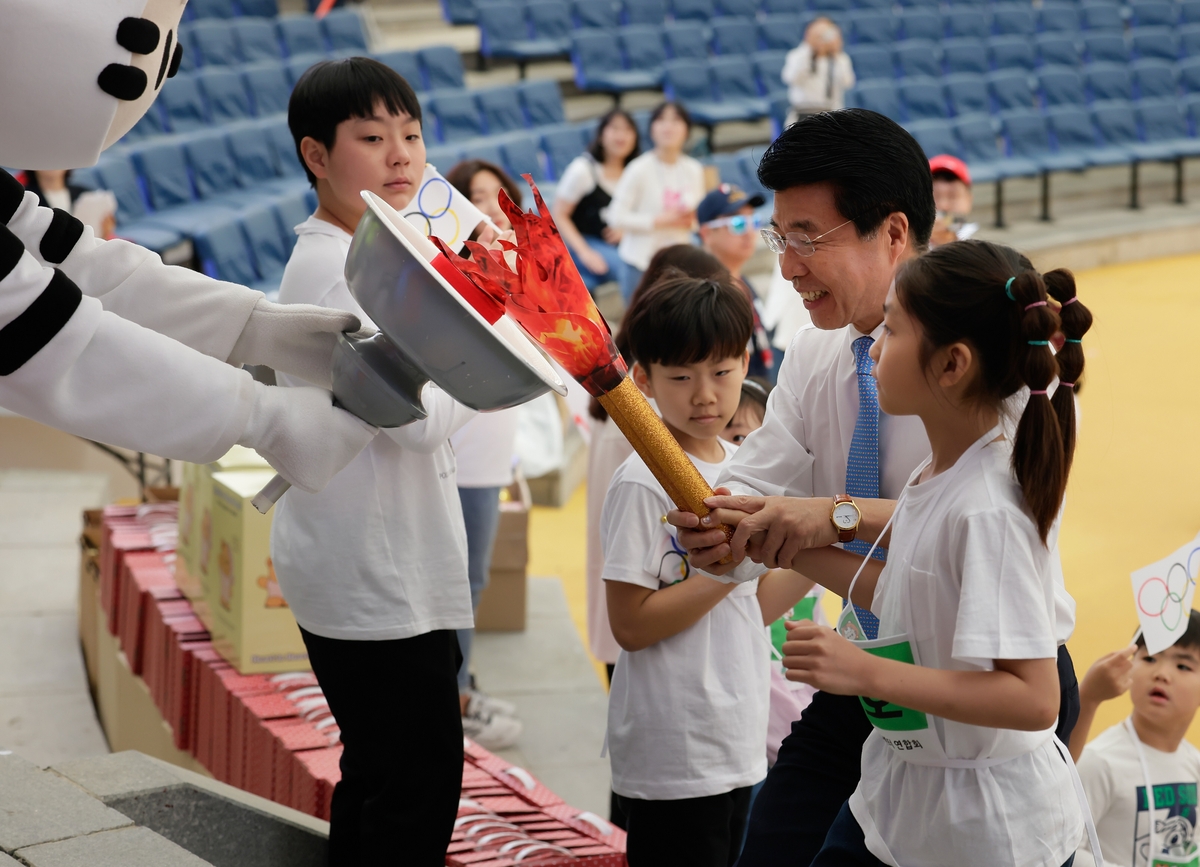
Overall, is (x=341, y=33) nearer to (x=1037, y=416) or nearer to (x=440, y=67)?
(x=440, y=67)

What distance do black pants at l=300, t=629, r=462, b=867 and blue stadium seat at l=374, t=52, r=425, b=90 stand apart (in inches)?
310

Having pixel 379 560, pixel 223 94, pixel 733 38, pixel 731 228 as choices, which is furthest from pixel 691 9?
pixel 379 560

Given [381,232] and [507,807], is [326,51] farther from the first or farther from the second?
[381,232]

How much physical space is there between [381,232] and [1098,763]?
1.89 m

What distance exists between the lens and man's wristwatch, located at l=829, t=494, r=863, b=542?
5.41 feet

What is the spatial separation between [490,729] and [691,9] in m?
9.61

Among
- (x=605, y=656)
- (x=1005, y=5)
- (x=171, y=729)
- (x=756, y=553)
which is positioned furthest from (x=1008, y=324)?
(x=1005, y=5)

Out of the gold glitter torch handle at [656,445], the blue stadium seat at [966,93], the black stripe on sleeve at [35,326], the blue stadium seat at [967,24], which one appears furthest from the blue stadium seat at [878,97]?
the black stripe on sleeve at [35,326]

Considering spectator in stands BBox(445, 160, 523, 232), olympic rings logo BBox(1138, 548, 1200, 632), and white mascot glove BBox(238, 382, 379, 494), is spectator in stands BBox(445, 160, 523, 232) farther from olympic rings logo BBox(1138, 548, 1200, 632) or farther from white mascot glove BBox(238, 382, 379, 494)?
white mascot glove BBox(238, 382, 379, 494)

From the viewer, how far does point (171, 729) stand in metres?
3.17

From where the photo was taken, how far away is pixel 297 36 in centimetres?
931

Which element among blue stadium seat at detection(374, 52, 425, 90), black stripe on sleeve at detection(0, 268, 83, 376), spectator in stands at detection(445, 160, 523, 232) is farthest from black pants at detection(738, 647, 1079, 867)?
blue stadium seat at detection(374, 52, 425, 90)

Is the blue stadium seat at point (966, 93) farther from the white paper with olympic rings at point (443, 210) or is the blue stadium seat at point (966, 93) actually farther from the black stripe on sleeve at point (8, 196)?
the black stripe on sleeve at point (8, 196)

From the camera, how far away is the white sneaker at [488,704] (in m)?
3.48
